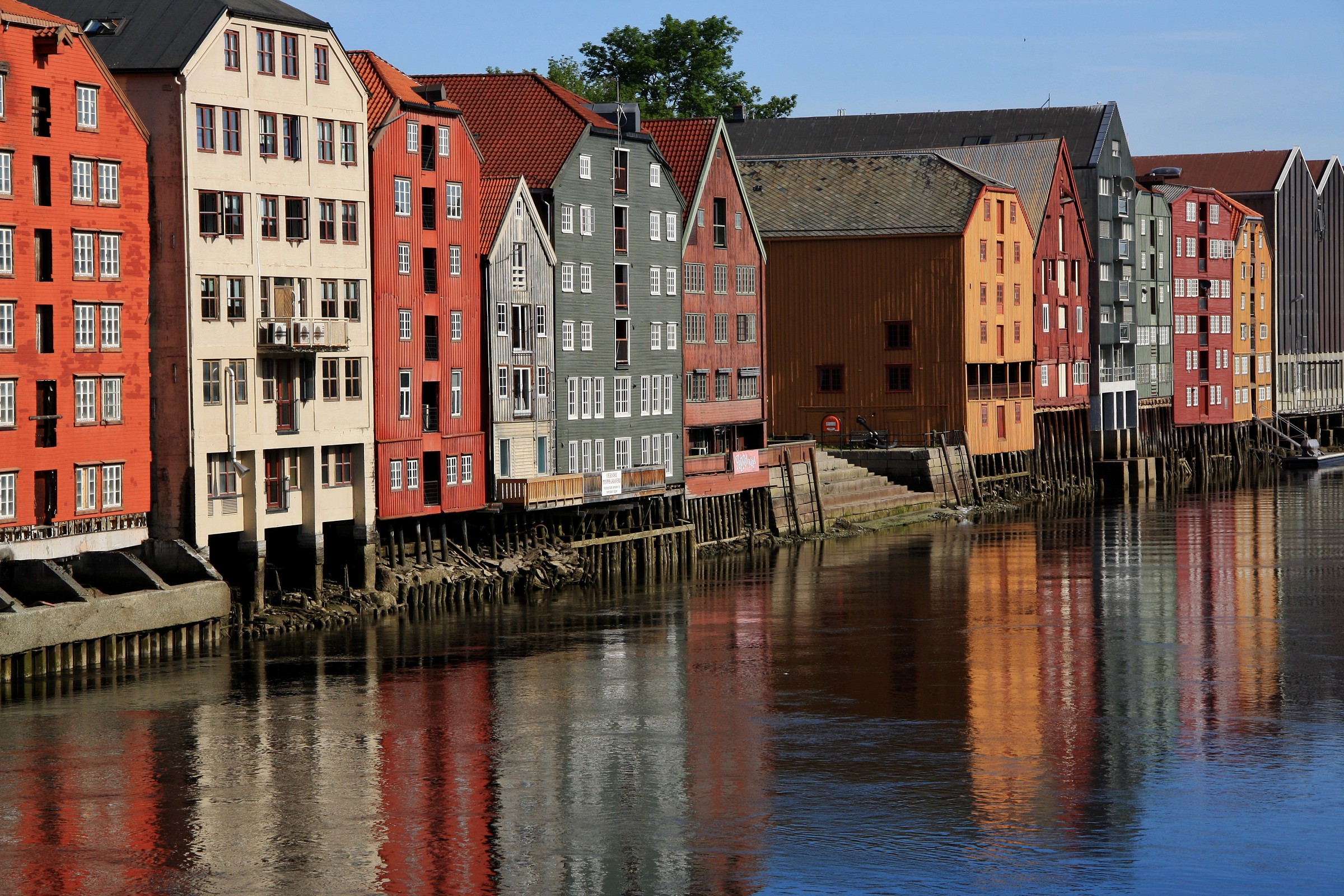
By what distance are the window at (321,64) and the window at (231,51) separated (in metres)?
4.04

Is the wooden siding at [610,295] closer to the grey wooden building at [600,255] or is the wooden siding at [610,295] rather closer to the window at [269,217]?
the grey wooden building at [600,255]

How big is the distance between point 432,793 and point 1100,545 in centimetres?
5765

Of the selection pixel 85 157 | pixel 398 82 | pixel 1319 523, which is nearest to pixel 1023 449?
pixel 1319 523

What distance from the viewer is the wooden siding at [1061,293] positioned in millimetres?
128625

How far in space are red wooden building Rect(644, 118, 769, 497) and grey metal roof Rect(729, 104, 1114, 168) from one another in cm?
4665

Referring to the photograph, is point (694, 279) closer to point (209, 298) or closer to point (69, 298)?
point (209, 298)

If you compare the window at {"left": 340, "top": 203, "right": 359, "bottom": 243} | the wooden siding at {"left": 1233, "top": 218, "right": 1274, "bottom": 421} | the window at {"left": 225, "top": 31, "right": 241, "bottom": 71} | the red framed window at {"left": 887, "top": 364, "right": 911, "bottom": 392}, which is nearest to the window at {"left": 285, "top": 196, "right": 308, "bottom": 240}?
the window at {"left": 340, "top": 203, "right": 359, "bottom": 243}

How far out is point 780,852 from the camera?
41.5 m

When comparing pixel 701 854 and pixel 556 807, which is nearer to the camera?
pixel 701 854

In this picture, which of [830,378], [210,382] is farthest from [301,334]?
[830,378]

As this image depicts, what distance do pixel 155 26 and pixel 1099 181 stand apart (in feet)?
289

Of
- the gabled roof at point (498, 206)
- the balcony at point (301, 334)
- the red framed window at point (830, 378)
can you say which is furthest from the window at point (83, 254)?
the red framed window at point (830, 378)

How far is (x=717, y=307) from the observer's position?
101 m

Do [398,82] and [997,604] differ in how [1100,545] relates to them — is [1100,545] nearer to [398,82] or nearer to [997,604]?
[997,604]
